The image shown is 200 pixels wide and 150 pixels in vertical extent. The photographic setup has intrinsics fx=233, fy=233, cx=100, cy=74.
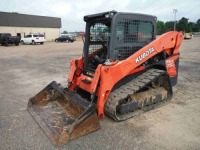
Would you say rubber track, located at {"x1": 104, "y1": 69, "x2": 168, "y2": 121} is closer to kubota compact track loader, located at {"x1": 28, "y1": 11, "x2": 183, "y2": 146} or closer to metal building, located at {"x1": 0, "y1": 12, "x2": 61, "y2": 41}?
kubota compact track loader, located at {"x1": 28, "y1": 11, "x2": 183, "y2": 146}

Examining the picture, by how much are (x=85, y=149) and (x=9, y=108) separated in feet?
9.38

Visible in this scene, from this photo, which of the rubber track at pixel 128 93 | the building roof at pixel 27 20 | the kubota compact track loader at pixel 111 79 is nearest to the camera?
the kubota compact track loader at pixel 111 79

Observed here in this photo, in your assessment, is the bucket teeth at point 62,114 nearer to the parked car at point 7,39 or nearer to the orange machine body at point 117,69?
the orange machine body at point 117,69

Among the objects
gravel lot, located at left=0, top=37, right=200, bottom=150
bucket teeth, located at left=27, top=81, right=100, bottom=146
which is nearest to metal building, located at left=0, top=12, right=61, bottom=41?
gravel lot, located at left=0, top=37, right=200, bottom=150

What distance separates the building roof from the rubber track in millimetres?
49185

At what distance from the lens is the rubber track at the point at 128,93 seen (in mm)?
4684

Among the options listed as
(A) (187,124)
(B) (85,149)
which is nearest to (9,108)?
(B) (85,149)

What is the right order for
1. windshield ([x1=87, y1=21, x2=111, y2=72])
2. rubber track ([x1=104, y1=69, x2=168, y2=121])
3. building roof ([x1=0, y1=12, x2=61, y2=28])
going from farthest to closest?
1. building roof ([x1=0, y1=12, x2=61, y2=28])
2. windshield ([x1=87, y1=21, x2=111, y2=72])
3. rubber track ([x1=104, y1=69, x2=168, y2=121])

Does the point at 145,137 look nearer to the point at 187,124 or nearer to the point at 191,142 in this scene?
the point at 191,142

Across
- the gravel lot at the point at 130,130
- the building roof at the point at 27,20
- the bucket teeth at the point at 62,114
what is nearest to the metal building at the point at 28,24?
the building roof at the point at 27,20

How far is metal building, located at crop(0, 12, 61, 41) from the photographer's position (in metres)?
49.9

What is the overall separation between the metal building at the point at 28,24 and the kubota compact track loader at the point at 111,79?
48196 mm

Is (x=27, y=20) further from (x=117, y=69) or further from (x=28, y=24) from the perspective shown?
(x=117, y=69)

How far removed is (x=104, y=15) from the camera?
16.7 feet
